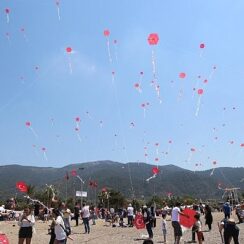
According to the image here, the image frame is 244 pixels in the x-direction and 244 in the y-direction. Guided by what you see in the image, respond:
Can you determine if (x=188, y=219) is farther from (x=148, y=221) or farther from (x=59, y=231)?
(x=59, y=231)

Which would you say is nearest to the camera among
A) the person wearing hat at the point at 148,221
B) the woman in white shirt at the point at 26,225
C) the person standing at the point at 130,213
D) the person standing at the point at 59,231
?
the person standing at the point at 59,231

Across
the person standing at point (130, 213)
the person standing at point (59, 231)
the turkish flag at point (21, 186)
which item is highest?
the turkish flag at point (21, 186)

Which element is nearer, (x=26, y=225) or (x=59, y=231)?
(x=59, y=231)

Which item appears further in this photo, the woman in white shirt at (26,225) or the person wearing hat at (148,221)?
the person wearing hat at (148,221)

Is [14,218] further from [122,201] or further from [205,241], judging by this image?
[122,201]

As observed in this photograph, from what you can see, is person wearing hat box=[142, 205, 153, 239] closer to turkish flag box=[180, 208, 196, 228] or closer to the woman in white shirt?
turkish flag box=[180, 208, 196, 228]

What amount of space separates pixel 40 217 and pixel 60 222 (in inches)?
1126

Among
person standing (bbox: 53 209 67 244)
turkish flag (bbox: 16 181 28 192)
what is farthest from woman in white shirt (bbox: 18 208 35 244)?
turkish flag (bbox: 16 181 28 192)

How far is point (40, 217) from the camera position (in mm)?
40094

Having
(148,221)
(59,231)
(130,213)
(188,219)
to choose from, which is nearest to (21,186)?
(130,213)

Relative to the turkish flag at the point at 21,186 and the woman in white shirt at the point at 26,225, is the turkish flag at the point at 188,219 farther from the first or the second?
the turkish flag at the point at 21,186

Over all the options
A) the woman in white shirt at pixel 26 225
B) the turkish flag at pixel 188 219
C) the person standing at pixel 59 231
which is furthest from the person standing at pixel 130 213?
the person standing at pixel 59 231

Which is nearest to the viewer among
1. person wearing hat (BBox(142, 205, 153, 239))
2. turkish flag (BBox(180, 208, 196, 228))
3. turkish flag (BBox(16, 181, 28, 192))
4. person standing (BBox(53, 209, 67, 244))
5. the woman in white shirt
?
person standing (BBox(53, 209, 67, 244))

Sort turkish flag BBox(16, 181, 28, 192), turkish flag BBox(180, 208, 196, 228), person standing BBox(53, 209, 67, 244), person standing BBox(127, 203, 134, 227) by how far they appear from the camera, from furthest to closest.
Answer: person standing BBox(127, 203, 134, 227) → turkish flag BBox(16, 181, 28, 192) → turkish flag BBox(180, 208, 196, 228) → person standing BBox(53, 209, 67, 244)
